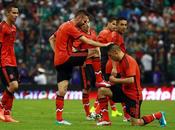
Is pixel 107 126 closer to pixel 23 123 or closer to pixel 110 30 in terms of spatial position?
pixel 23 123

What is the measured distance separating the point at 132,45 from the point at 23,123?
16.6m

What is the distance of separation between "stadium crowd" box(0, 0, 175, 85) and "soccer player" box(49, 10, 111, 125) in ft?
50.2

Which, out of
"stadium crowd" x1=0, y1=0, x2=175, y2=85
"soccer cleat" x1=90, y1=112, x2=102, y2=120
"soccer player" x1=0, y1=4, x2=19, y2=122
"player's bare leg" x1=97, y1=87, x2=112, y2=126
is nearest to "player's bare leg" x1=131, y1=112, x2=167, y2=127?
"player's bare leg" x1=97, y1=87, x2=112, y2=126

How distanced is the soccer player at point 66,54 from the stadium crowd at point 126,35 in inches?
602

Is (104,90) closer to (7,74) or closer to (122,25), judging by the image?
(122,25)

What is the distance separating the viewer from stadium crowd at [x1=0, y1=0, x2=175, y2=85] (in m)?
31.8

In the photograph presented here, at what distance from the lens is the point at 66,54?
16312 millimetres

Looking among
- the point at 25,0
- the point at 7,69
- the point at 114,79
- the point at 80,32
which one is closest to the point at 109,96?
the point at 114,79

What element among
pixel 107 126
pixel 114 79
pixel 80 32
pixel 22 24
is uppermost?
pixel 22 24

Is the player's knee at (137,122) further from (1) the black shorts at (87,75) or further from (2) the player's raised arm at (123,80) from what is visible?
(1) the black shorts at (87,75)

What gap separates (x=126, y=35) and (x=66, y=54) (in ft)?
55.2

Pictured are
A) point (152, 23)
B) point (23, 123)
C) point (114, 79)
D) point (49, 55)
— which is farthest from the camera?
point (152, 23)

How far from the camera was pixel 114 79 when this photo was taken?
15266 millimetres

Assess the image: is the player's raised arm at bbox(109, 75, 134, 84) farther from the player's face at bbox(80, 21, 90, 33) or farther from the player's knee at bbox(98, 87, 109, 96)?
the player's face at bbox(80, 21, 90, 33)
